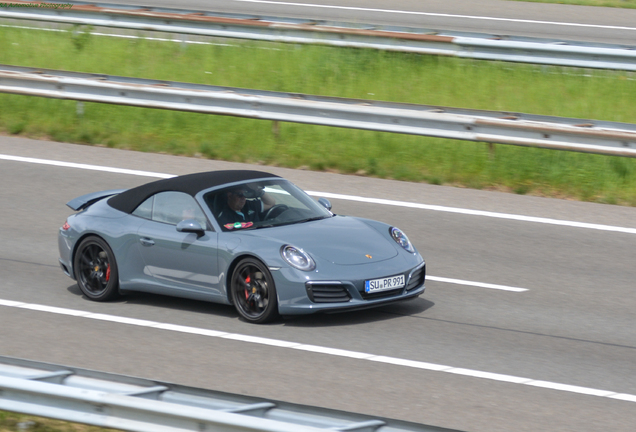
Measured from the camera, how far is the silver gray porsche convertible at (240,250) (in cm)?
859

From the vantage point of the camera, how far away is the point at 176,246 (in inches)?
365

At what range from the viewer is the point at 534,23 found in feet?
78.2

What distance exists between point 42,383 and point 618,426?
3.55 metres

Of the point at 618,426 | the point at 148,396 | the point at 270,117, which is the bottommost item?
the point at 618,426

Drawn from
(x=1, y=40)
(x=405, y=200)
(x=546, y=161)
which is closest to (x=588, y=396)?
(x=405, y=200)

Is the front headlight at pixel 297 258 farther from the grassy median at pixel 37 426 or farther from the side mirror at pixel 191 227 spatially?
the grassy median at pixel 37 426

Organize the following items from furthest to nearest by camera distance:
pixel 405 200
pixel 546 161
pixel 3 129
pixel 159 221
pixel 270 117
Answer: pixel 3 129
pixel 270 117
pixel 546 161
pixel 405 200
pixel 159 221

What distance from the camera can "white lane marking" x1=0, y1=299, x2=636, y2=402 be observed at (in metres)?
7.22

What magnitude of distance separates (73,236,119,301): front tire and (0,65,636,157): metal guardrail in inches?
230

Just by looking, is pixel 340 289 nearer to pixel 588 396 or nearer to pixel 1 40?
pixel 588 396

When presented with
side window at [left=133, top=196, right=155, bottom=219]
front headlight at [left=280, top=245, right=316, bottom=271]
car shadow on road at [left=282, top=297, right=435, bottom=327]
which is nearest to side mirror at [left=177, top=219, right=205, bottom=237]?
side window at [left=133, top=196, right=155, bottom=219]

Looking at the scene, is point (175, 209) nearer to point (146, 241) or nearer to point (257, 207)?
point (146, 241)

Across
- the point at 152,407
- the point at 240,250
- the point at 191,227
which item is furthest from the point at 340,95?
the point at 152,407

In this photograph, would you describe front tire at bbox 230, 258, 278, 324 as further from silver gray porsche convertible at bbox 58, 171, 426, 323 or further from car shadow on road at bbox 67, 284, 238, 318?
car shadow on road at bbox 67, 284, 238, 318
